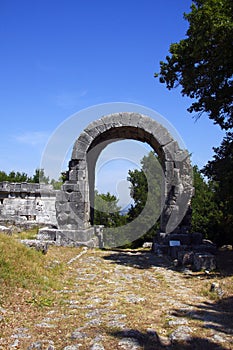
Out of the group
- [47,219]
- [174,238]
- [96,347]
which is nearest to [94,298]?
[96,347]

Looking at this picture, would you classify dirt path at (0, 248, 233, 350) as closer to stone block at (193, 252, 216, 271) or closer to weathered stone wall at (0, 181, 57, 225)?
stone block at (193, 252, 216, 271)

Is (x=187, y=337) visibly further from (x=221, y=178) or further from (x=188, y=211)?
(x=188, y=211)

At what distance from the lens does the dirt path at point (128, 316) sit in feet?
11.7

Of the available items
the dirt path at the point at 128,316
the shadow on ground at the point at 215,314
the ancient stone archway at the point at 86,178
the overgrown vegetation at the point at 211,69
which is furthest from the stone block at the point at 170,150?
the shadow on ground at the point at 215,314

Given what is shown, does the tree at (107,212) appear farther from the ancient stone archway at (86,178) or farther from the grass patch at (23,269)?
the grass patch at (23,269)

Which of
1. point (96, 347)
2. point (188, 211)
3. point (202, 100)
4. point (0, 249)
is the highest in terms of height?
point (202, 100)

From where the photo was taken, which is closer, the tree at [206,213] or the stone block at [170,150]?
the stone block at [170,150]

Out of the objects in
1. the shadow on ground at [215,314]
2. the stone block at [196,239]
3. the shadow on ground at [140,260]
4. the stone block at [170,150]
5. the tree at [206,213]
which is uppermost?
the stone block at [170,150]

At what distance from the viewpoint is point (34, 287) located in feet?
17.9

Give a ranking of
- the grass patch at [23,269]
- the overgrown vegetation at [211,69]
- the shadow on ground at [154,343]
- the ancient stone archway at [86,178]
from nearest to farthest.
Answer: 1. the shadow on ground at [154,343]
2. the grass patch at [23,269]
3. the overgrown vegetation at [211,69]
4. the ancient stone archway at [86,178]

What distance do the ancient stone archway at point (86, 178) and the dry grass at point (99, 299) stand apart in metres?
2.64

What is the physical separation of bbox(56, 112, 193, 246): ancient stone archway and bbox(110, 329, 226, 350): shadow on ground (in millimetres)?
6669

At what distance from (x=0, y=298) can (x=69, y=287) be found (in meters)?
1.54

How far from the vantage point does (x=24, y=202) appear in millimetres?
16141
